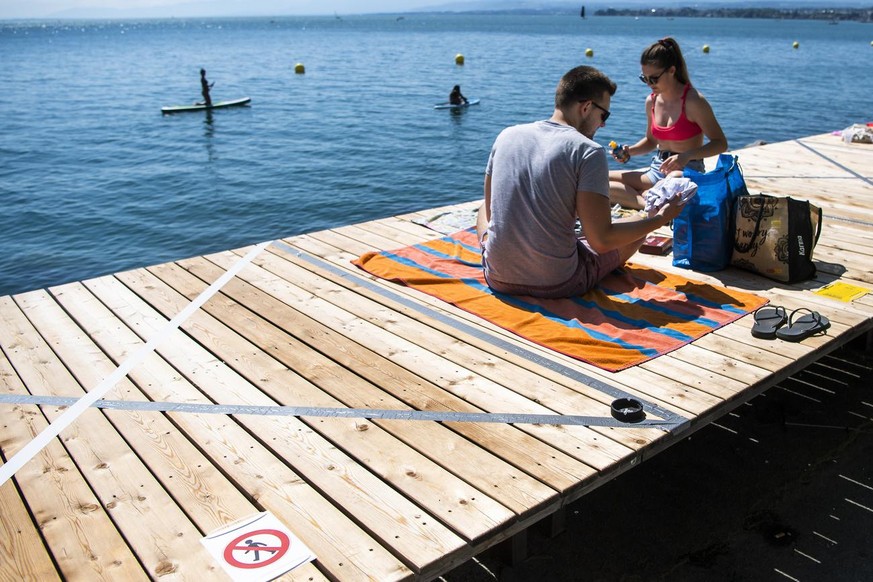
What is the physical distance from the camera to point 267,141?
2192 cm

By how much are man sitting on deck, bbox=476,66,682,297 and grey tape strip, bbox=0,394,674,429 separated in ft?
4.41

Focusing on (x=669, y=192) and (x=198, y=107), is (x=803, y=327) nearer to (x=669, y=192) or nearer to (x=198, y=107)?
(x=669, y=192)

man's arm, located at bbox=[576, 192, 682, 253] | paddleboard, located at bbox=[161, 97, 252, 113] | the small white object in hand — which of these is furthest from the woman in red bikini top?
paddleboard, located at bbox=[161, 97, 252, 113]

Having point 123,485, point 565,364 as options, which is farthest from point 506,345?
point 123,485

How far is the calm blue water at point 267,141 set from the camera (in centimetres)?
1388

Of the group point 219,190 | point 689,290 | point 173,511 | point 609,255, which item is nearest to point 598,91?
point 609,255

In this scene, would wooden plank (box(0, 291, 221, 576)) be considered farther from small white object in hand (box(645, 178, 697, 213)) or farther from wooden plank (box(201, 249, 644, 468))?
small white object in hand (box(645, 178, 697, 213))

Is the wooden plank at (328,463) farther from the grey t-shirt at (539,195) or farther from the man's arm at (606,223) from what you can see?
the man's arm at (606,223)

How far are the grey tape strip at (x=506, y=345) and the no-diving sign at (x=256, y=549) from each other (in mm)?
1775

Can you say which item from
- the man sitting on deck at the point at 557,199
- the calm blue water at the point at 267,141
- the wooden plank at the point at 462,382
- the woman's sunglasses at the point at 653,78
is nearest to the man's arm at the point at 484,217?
the man sitting on deck at the point at 557,199

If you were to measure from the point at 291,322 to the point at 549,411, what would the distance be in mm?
1862

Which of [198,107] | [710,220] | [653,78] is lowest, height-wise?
[198,107]

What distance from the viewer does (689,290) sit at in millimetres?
4973

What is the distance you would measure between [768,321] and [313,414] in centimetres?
271
